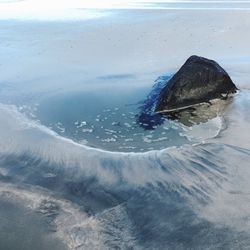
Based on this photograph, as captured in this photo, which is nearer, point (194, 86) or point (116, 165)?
point (116, 165)

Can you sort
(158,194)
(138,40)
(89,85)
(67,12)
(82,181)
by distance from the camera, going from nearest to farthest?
(158,194), (82,181), (89,85), (138,40), (67,12)

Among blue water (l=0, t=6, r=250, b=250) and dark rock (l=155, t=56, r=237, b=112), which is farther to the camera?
→ dark rock (l=155, t=56, r=237, b=112)

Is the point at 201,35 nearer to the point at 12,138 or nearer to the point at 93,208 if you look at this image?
the point at 12,138

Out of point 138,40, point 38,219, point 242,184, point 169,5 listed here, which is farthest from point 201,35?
point 38,219

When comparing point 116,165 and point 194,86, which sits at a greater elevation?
point 194,86

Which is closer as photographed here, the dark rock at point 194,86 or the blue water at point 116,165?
the blue water at point 116,165
